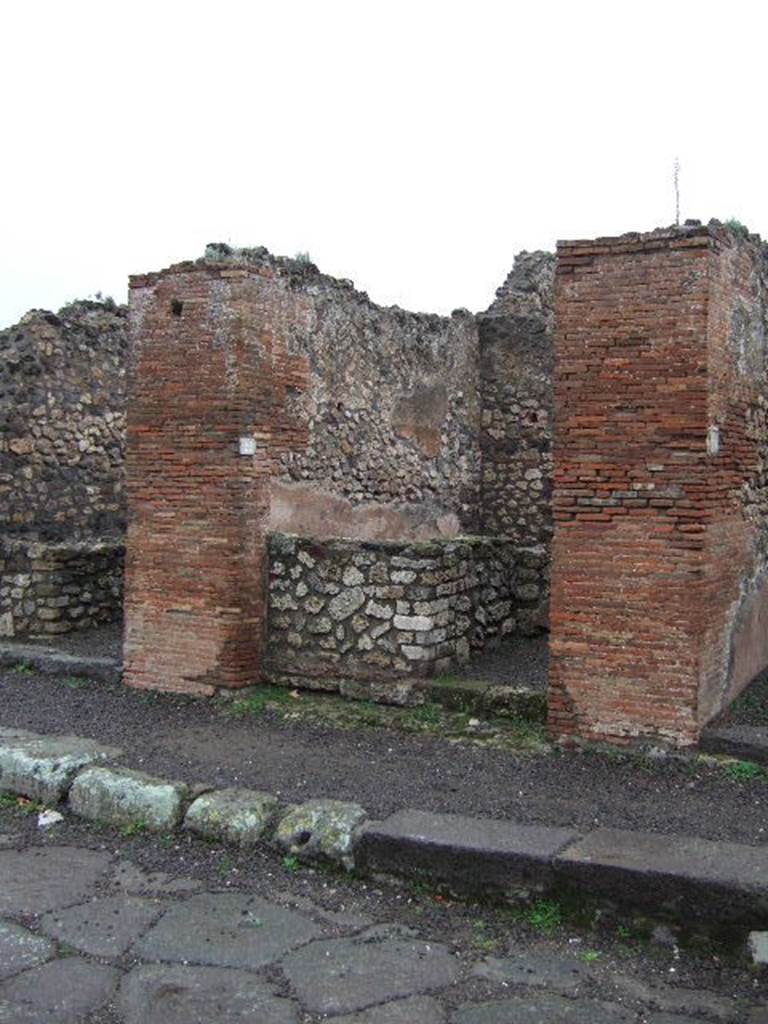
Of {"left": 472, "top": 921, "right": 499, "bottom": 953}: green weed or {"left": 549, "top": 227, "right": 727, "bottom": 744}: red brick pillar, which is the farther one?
{"left": 549, "top": 227, "right": 727, "bottom": 744}: red brick pillar

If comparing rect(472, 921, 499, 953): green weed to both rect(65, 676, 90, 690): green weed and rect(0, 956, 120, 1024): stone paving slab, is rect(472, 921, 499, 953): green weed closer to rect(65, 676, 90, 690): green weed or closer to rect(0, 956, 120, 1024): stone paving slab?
rect(0, 956, 120, 1024): stone paving slab

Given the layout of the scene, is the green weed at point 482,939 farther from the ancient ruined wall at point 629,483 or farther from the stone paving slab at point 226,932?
the ancient ruined wall at point 629,483

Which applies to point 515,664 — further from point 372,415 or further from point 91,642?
point 91,642

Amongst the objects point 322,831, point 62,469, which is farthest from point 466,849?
point 62,469

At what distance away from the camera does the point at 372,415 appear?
10141 millimetres

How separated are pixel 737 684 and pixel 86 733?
156 inches

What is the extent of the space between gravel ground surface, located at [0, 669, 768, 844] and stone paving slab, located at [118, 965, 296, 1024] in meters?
Answer: 1.34

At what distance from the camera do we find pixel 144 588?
7.50 metres

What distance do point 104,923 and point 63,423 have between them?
7651mm

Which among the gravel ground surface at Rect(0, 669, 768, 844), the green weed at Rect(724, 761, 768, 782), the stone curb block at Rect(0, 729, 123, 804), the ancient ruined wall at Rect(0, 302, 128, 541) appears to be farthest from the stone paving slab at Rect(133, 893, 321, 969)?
the ancient ruined wall at Rect(0, 302, 128, 541)

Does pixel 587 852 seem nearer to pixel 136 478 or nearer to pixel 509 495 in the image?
pixel 136 478

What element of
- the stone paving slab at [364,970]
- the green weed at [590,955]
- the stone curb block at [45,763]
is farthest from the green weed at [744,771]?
the stone curb block at [45,763]

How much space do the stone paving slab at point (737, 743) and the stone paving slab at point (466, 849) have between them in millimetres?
1359

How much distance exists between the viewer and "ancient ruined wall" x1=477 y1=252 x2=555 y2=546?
1283cm
